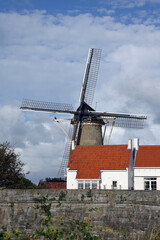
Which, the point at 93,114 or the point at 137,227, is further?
the point at 93,114

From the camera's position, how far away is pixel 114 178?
39125 mm

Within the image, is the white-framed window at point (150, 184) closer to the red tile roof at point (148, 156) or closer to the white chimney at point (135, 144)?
the red tile roof at point (148, 156)

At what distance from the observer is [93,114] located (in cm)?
4541

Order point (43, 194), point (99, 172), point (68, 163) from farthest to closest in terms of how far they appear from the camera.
A: 1. point (68, 163)
2. point (99, 172)
3. point (43, 194)

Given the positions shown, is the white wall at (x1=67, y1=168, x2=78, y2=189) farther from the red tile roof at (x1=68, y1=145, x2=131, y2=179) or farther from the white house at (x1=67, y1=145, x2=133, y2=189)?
the red tile roof at (x1=68, y1=145, x2=131, y2=179)

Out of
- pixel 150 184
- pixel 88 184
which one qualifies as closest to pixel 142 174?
pixel 150 184

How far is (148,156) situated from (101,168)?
529 cm

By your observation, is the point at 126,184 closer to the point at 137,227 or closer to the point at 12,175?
the point at 12,175

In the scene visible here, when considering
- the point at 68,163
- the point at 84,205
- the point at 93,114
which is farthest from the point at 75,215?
the point at 93,114

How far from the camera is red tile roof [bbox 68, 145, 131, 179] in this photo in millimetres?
39469

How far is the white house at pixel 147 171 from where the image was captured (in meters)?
39.1

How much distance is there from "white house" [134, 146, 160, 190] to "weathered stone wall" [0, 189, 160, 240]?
744 inches

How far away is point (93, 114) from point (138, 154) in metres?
7.30

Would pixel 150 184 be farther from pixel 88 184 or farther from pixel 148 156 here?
pixel 88 184
